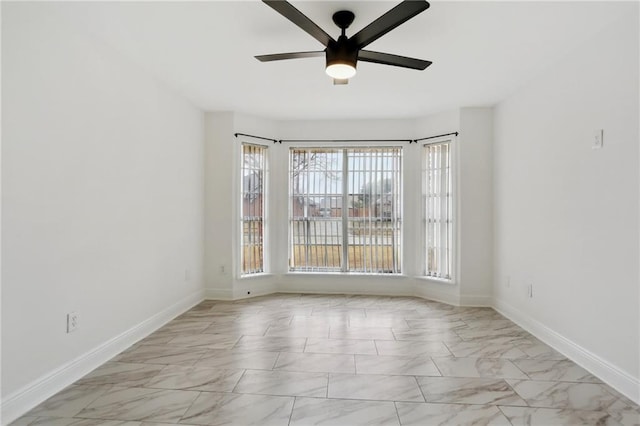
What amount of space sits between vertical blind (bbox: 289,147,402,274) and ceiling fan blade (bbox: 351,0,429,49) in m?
2.70

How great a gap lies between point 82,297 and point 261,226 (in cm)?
251

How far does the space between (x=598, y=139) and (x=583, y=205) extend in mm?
485

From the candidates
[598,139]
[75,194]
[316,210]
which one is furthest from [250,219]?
[598,139]

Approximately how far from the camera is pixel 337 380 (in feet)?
7.69

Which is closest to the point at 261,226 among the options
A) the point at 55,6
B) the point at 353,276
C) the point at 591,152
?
the point at 353,276

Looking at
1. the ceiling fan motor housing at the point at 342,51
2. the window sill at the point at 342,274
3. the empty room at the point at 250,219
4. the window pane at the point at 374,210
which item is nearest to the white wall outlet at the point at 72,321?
the empty room at the point at 250,219

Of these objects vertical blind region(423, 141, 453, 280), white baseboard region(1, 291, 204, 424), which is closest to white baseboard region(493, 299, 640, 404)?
vertical blind region(423, 141, 453, 280)

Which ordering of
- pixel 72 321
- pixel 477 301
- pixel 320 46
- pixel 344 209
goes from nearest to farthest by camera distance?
pixel 72 321 < pixel 320 46 < pixel 477 301 < pixel 344 209

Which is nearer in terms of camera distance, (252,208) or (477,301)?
(477,301)

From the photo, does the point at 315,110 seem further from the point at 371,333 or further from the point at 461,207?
the point at 371,333

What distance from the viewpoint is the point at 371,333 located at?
3246 mm

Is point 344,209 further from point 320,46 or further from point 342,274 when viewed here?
point 320,46

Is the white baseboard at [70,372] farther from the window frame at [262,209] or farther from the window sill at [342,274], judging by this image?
the window sill at [342,274]

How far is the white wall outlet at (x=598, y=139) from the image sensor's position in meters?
2.38
